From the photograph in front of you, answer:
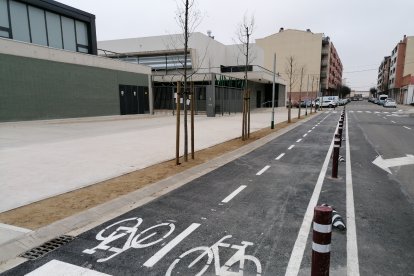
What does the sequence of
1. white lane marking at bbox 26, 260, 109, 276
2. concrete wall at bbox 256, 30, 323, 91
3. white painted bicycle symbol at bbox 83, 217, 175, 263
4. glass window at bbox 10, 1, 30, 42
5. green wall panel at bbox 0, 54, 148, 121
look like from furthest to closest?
concrete wall at bbox 256, 30, 323, 91, glass window at bbox 10, 1, 30, 42, green wall panel at bbox 0, 54, 148, 121, white painted bicycle symbol at bbox 83, 217, 175, 263, white lane marking at bbox 26, 260, 109, 276

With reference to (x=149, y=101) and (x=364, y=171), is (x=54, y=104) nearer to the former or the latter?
(x=149, y=101)

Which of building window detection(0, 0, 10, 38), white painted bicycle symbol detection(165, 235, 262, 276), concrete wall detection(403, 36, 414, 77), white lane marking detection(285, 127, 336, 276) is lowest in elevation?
white lane marking detection(285, 127, 336, 276)

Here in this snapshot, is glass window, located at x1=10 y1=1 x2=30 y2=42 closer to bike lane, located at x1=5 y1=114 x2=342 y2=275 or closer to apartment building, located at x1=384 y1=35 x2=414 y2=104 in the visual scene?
bike lane, located at x1=5 y1=114 x2=342 y2=275

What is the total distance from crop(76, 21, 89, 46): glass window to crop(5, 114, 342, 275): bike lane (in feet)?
76.1

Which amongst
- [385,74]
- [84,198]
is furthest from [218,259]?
[385,74]

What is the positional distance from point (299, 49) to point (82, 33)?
6542cm

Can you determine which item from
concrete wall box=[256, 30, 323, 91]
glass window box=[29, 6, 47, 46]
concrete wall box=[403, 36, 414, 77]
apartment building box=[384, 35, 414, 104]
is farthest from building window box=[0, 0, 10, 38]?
concrete wall box=[403, 36, 414, 77]

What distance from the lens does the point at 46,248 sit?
13.8 feet

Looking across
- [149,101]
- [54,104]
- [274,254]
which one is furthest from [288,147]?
[149,101]

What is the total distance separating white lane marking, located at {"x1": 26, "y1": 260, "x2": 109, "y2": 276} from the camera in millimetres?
3577

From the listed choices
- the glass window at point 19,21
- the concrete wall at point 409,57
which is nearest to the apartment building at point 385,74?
the concrete wall at point 409,57

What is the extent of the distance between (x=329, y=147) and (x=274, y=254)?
9.72 meters

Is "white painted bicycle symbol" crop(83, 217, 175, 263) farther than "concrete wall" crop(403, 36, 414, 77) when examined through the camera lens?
No

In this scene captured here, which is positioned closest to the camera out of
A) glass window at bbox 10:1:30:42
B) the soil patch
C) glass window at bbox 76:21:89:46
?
the soil patch
